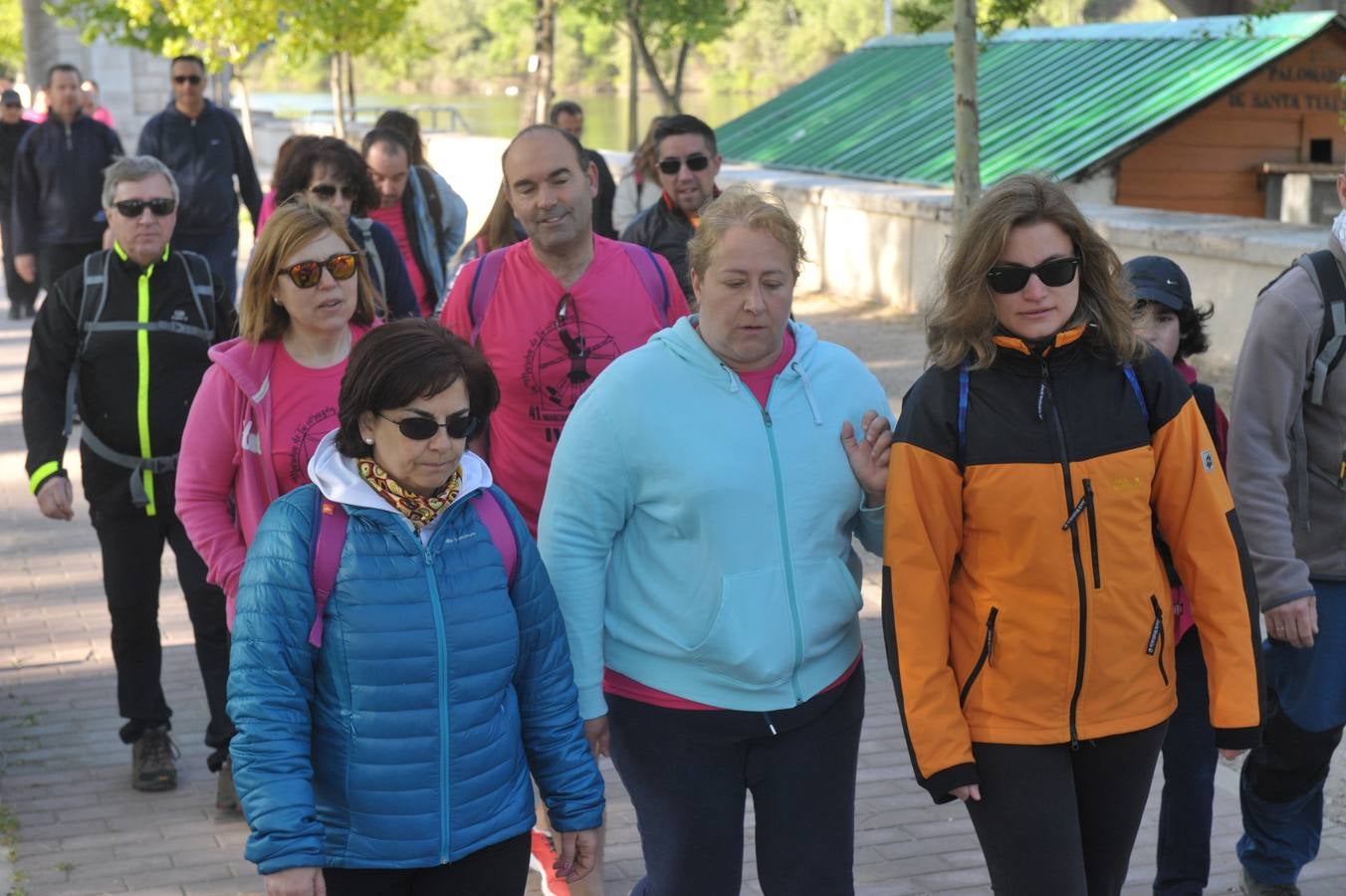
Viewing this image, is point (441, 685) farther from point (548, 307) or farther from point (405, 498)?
point (548, 307)

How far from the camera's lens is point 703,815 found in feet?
11.5

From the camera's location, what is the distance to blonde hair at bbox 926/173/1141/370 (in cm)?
327

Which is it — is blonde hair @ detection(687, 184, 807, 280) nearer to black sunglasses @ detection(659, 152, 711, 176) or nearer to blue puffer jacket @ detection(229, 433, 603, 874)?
blue puffer jacket @ detection(229, 433, 603, 874)

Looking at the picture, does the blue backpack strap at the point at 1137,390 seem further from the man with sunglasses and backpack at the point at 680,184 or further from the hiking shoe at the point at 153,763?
the hiking shoe at the point at 153,763

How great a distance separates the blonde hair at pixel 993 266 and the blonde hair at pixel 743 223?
0.32 meters

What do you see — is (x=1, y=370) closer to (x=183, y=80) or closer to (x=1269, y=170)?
(x=183, y=80)

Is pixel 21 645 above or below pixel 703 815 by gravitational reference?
below

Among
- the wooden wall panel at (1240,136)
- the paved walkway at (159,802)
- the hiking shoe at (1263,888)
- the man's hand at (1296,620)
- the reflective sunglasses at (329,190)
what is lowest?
the paved walkway at (159,802)

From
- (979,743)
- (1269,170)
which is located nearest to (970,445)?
(979,743)

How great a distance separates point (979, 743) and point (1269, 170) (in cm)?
1567

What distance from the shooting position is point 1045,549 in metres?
3.15

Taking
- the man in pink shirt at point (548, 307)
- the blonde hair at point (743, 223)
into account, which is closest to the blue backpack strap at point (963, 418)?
the blonde hair at point (743, 223)

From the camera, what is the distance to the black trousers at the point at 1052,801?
3248 mm

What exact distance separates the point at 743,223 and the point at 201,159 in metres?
8.50
